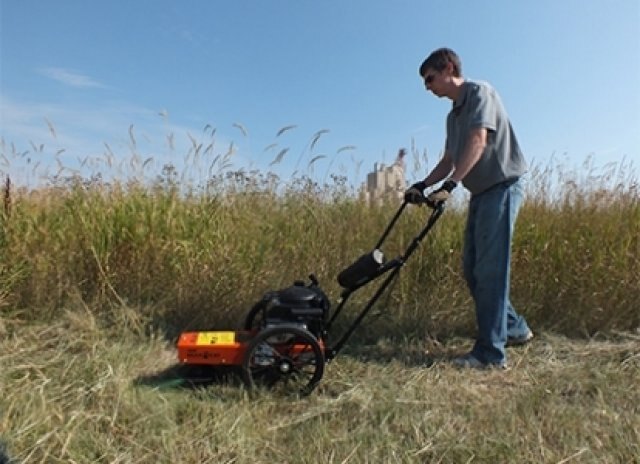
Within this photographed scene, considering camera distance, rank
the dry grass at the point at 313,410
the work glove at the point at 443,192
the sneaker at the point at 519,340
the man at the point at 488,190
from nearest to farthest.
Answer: the dry grass at the point at 313,410 < the work glove at the point at 443,192 < the man at the point at 488,190 < the sneaker at the point at 519,340

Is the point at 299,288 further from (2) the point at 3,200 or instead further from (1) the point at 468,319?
(2) the point at 3,200

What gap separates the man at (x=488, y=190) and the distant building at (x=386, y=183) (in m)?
1.35

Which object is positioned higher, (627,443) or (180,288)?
(180,288)

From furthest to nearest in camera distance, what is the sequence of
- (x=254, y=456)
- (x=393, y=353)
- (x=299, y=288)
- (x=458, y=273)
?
(x=458, y=273)
(x=393, y=353)
(x=299, y=288)
(x=254, y=456)

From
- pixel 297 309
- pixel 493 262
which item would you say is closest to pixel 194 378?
pixel 297 309

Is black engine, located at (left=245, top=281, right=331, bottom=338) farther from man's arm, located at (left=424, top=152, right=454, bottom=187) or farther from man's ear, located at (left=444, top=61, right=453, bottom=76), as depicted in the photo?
man's ear, located at (left=444, top=61, right=453, bottom=76)

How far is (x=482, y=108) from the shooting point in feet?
8.30

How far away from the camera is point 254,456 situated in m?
1.77

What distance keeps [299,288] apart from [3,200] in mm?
2449

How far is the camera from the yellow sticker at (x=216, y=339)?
2354 mm

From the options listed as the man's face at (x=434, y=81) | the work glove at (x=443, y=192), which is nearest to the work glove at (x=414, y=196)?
the work glove at (x=443, y=192)

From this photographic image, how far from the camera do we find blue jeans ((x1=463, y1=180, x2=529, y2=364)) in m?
2.68

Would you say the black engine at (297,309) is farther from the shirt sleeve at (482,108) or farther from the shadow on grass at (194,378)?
the shirt sleeve at (482,108)

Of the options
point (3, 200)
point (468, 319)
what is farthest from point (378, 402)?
point (3, 200)
